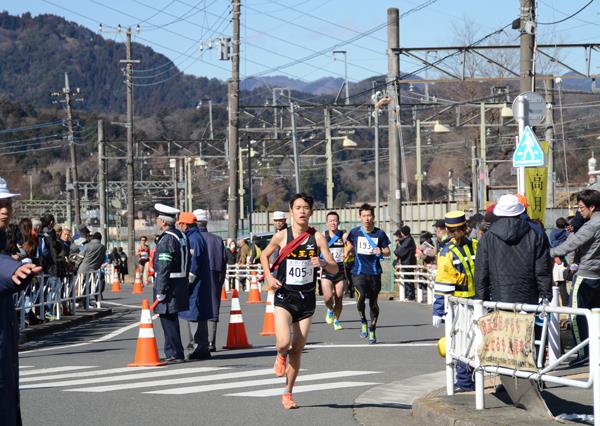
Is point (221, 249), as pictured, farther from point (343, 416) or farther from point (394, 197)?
point (394, 197)

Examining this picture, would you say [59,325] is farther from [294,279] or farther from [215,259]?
[294,279]

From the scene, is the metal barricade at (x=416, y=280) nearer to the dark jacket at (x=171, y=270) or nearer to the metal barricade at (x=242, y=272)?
the metal barricade at (x=242, y=272)

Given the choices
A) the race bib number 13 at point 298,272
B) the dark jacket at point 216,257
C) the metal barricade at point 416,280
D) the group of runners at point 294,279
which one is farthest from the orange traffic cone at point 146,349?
the metal barricade at point 416,280

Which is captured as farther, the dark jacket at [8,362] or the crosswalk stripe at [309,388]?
the crosswalk stripe at [309,388]

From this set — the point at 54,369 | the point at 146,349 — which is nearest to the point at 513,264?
the point at 146,349

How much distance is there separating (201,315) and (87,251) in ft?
40.7

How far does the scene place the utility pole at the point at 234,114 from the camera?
43375mm

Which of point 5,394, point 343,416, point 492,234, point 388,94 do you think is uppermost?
point 388,94

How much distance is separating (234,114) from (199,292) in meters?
26.9

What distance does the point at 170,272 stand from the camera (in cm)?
1577

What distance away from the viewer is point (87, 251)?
1120 inches

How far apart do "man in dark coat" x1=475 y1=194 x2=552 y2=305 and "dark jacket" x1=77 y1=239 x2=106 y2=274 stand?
715 inches

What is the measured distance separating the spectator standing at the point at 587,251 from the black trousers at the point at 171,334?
5.05 metres

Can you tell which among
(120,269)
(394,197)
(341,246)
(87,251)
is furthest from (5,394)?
(120,269)
